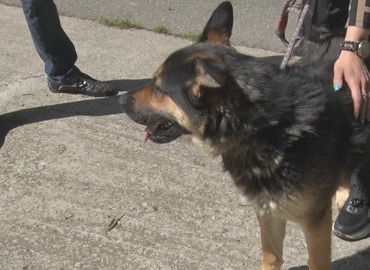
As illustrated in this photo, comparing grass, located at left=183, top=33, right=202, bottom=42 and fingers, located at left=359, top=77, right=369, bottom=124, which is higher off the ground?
fingers, located at left=359, top=77, right=369, bottom=124

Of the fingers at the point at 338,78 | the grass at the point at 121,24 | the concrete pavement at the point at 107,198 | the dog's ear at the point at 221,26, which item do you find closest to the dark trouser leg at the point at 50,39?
the concrete pavement at the point at 107,198

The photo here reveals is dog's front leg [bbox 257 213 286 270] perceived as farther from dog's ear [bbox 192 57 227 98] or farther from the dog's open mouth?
dog's ear [bbox 192 57 227 98]

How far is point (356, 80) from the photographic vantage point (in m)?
3.04

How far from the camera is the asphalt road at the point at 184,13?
6223mm

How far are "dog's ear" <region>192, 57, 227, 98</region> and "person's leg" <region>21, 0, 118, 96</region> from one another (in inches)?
94.6

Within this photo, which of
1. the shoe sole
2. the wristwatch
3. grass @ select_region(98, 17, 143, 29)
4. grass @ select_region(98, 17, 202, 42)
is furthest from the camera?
grass @ select_region(98, 17, 143, 29)

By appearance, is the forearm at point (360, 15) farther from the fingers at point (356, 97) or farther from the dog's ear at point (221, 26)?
the dog's ear at point (221, 26)

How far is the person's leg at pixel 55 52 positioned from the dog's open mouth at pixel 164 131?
199 centimetres

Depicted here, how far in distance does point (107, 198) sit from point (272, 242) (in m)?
1.20

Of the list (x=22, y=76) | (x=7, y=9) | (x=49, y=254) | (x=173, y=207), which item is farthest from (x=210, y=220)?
(x=7, y=9)

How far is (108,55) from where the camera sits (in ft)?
19.1

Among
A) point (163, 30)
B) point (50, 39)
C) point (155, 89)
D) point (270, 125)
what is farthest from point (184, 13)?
point (270, 125)

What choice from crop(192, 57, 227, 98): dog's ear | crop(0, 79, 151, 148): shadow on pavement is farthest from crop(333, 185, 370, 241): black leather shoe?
crop(0, 79, 151, 148): shadow on pavement

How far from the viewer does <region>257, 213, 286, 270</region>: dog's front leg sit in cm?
335
